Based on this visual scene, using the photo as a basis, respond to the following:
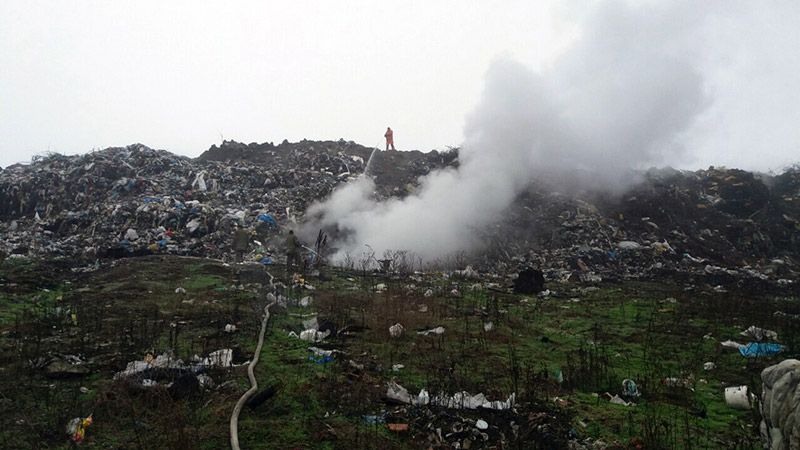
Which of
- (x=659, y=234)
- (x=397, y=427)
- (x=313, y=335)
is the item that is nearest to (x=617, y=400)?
(x=397, y=427)

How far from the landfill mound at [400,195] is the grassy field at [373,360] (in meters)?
3.12

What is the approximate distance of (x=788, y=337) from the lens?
5.59 metres

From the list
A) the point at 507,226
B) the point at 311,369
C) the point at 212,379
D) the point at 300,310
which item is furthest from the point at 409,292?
the point at 507,226

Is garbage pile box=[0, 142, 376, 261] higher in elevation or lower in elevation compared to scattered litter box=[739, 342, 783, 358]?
higher

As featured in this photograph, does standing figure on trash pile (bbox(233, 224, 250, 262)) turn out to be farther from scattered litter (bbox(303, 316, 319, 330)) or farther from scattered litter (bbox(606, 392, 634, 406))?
scattered litter (bbox(606, 392, 634, 406))

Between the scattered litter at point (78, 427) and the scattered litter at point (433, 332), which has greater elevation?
the scattered litter at point (433, 332)

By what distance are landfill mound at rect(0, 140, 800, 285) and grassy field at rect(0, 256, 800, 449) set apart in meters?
3.12

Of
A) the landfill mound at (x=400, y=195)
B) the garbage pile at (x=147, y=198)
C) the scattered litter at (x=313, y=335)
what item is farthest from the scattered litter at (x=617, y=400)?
the garbage pile at (x=147, y=198)

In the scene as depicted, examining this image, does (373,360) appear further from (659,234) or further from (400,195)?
(659,234)

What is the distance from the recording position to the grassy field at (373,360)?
10.9 ft

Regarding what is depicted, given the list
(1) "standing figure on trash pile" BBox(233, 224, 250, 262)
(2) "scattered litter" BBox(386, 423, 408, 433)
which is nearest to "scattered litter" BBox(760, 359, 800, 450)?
(2) "scattered litter" BBox(386, 423, 408, 433)

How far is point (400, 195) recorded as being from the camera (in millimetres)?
15680

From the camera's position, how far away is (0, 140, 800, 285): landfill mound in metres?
12.2

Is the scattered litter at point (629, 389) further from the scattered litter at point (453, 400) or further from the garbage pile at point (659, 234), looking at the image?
the garbage pile at point (659, 234)
